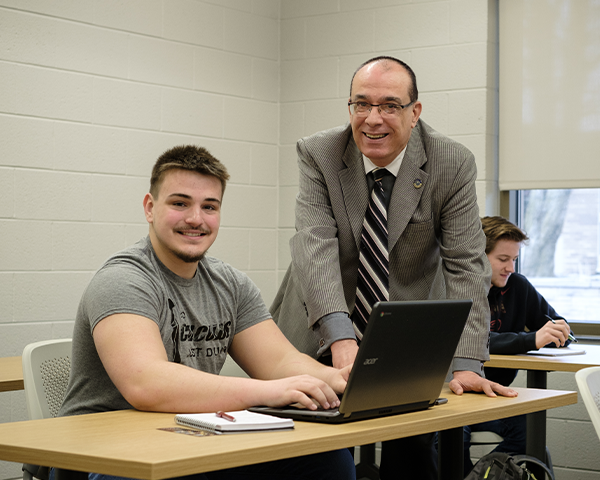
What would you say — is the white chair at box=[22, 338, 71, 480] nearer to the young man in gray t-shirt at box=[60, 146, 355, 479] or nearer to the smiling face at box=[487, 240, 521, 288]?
the young man in gray t-shirt at box=[60, 146, 355, 479]

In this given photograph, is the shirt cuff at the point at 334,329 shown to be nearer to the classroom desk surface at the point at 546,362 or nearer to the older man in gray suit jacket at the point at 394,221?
the older man in gray suit jacket at the point at 394,221

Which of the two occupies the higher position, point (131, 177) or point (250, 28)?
point (250, 28)

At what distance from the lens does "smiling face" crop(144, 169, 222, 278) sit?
5.94 ft

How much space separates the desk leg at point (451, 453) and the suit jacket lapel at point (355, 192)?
588 millimetres

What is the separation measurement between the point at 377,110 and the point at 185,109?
2.13m

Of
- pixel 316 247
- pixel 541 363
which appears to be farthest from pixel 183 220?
pixel 541 363

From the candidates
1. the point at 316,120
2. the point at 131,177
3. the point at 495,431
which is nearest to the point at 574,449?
the point at 495,431

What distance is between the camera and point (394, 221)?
206cm

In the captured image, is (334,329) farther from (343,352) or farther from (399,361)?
(399,361)

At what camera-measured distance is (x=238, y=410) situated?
1489 mm

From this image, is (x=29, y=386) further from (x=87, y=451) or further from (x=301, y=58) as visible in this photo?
(x=301, y=58)

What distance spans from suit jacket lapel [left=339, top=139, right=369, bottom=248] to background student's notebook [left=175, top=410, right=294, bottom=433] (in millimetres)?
807

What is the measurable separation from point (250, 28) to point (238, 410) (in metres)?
3.09

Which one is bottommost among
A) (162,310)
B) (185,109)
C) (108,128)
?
(162,310)
